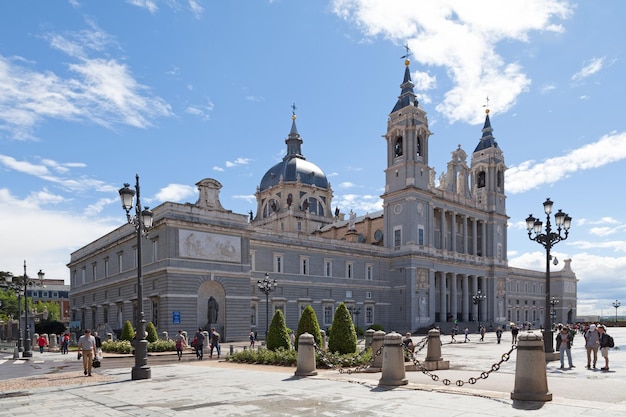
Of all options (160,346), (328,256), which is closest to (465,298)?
(328,256)

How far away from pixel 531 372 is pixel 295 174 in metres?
82.6

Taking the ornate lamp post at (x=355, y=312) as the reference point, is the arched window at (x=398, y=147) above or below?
above

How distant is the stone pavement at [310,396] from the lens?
38.4ft

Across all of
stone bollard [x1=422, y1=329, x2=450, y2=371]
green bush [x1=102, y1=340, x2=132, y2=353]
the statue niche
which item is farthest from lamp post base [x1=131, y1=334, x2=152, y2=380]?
the statue niche

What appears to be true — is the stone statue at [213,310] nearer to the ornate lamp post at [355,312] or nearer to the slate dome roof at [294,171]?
the ornate lamp post at [355,312]

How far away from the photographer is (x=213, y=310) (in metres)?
46.2

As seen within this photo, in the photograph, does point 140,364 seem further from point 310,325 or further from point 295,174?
point 295,174

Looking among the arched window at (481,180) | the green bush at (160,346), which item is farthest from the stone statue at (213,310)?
the arched window at (481,180)

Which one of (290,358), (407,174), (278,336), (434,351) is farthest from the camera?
(407,174)

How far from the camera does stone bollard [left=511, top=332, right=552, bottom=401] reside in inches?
481

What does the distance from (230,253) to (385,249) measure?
27.5m

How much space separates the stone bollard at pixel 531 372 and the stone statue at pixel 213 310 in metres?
36.1

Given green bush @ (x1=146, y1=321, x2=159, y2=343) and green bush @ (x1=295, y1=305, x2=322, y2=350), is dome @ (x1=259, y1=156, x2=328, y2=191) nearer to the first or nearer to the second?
green bush @ (x1=146, y1=321, x2=159, y2=343)

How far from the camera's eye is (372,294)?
6788 centimetres
